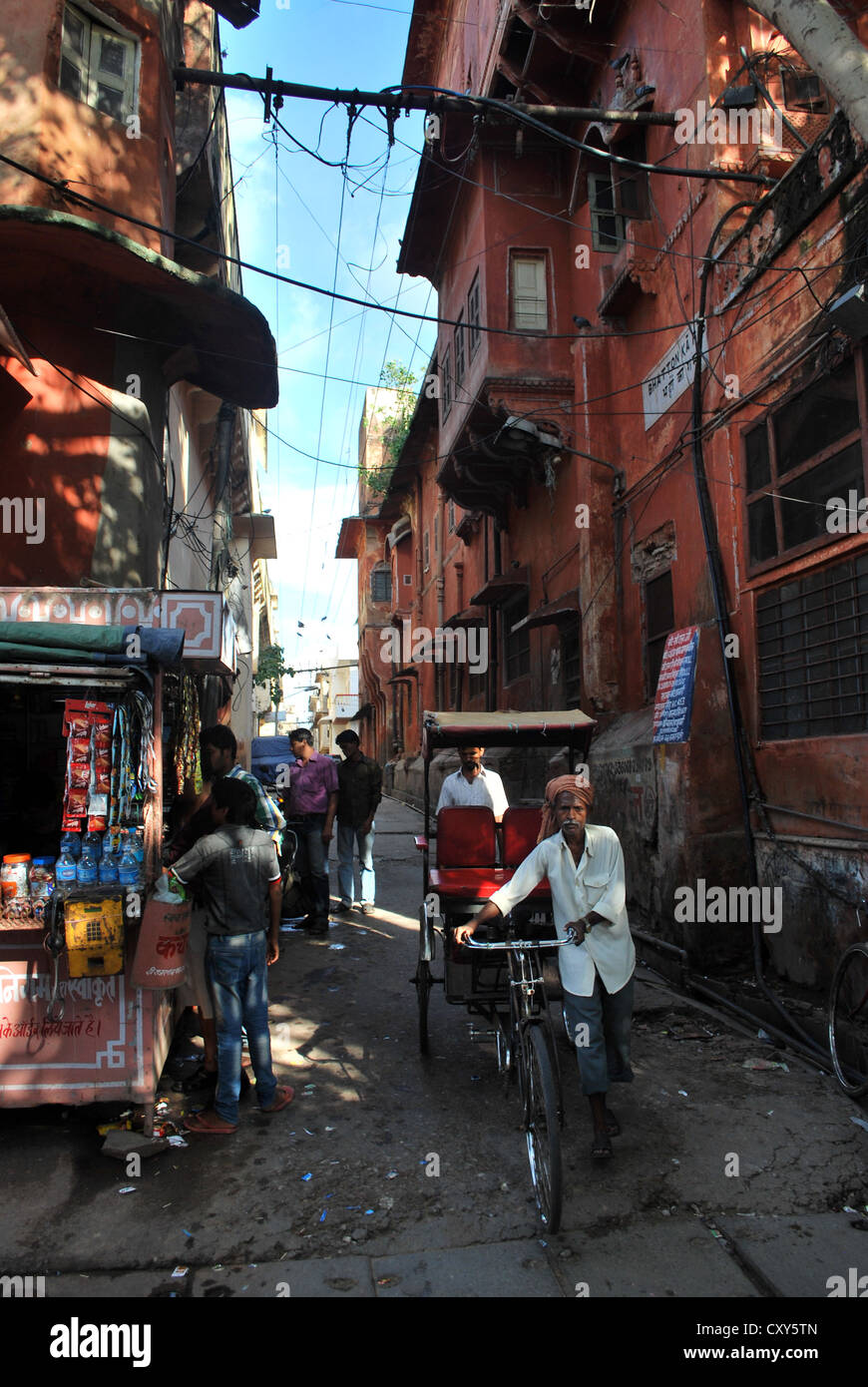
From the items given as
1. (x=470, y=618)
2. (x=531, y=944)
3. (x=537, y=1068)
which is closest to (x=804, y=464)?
(x=531, y=944)

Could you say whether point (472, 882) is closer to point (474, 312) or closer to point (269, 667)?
point (474, 312)

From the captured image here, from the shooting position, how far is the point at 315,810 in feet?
29.3

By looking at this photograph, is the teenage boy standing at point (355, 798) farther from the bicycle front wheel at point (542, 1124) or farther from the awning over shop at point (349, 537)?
the awning over shop at point (349, 537)

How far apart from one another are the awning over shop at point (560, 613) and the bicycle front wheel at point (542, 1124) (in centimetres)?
912

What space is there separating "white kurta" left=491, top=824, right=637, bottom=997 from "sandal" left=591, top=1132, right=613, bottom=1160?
677 mm

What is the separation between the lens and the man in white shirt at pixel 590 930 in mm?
4098

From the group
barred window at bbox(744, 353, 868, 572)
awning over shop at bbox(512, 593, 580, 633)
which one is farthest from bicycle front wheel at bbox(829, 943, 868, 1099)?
awning over shop at bbox(512, 593, 580, 633)

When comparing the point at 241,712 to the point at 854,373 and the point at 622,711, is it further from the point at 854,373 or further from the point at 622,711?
the point at 854,373

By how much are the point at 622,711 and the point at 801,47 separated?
7493 mm

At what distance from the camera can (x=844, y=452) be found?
651 centimetres

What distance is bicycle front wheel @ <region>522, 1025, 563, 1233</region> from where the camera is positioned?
3.36m

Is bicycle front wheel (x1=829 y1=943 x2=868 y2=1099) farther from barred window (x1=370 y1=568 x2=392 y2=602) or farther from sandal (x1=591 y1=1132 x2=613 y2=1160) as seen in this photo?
barred window (x1=370 y1=568 x2=392 y2=602)

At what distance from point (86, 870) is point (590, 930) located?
2.76m

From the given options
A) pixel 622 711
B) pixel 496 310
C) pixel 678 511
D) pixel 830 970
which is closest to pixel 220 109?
pixel 496 310
